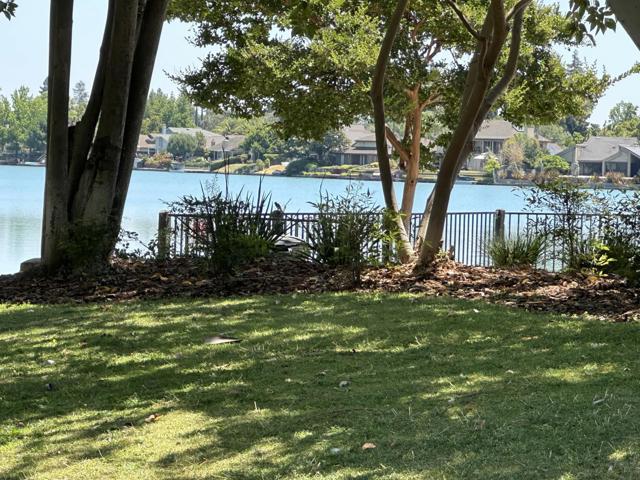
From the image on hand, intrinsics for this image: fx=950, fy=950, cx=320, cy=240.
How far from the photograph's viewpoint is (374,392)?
6.34 meters

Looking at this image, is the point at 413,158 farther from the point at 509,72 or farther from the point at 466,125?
the point at 466,125

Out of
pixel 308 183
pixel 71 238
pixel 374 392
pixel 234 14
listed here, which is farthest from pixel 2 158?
pixel 374 392

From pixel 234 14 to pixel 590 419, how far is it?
18.1 metres

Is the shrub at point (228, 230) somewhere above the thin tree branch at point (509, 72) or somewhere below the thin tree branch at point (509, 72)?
below

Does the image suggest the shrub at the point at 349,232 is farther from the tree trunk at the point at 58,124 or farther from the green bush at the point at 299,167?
the green bush at the point at 299,167

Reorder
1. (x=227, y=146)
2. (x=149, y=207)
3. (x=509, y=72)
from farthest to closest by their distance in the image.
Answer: (x=227, y=146) < (x=149, y=207) < (x=509, y=72)

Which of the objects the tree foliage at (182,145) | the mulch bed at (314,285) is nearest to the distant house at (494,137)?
the mulch bed at (314,285)

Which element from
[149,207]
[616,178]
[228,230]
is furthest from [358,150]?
[228,230]

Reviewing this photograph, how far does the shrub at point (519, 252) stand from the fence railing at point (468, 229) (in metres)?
0.12

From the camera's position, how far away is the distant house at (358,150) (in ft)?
167

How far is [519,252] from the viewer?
13938 mm

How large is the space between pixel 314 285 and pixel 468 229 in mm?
10036

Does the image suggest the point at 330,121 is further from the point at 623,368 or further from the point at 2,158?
the point at 2,158

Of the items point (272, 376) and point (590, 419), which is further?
point (272, 376)
